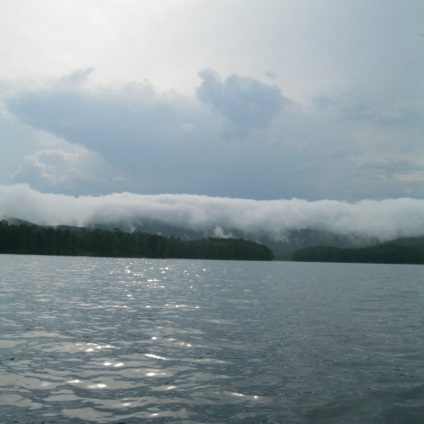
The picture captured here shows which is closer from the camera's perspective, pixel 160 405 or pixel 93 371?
pixel 160 405

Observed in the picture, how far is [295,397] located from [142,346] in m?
12.4

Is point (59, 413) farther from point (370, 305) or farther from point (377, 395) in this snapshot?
point (370, 305)

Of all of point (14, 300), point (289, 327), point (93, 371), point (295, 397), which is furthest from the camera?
point (14, 300)

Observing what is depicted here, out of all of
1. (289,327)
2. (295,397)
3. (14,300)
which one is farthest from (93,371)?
(14,300)

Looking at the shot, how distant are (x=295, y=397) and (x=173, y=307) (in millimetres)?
31402

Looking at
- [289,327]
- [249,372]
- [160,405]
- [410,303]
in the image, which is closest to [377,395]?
[249,372]

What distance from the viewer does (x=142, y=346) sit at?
29844 mm

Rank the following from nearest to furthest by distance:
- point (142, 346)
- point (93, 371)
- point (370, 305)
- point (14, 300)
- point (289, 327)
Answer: point (93, 371) → point (142, 346) → point (289, 327) → point (14, 300) → point (370, 305)

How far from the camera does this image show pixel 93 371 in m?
23.6

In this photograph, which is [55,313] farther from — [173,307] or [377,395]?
[377,395]

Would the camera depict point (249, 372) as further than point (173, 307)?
No

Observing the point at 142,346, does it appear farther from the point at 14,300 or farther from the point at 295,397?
the point at 14,300

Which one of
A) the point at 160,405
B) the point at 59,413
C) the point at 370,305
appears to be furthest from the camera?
the point at 370,305

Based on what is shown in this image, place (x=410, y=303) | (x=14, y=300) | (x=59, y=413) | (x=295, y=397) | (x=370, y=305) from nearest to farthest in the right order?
(x=59, y=413)
(x=295, y=397)
(x=14, y=300)
(x=370, y=305)
(x=410, y=303)
